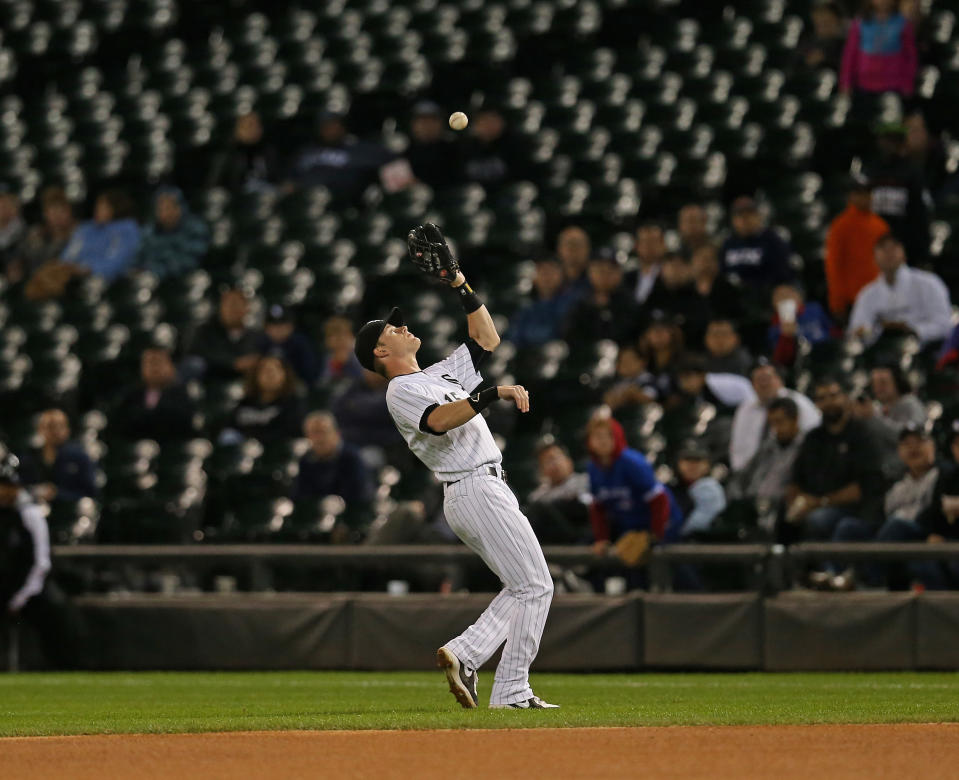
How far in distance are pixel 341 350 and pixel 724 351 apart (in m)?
2.96

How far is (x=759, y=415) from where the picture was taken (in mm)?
10797

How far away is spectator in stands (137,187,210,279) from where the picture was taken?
15.2m

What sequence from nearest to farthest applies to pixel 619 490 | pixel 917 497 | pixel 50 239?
1. pixel 917 497
2. pixel 619 490
3. pixel 50 239

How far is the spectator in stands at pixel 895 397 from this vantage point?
413 inches

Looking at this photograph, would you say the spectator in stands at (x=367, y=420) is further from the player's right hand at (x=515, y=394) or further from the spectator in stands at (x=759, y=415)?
the player's right hand at (x=515, y=394)

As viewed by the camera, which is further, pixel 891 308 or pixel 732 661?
pixel 891 308

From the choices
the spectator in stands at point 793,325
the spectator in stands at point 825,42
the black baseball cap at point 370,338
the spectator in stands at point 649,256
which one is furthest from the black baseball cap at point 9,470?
the spectator in stands at point 825,42

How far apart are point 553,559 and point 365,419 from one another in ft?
8.11

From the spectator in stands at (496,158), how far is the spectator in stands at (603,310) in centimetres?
233

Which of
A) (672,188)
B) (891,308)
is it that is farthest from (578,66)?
(891,308)

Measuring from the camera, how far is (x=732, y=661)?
10.4m

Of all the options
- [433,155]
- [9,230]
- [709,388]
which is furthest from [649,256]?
[9,230]

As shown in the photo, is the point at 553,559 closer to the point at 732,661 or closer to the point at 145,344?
the point at 732,661

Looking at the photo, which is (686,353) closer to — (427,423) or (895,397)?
(895,397)
